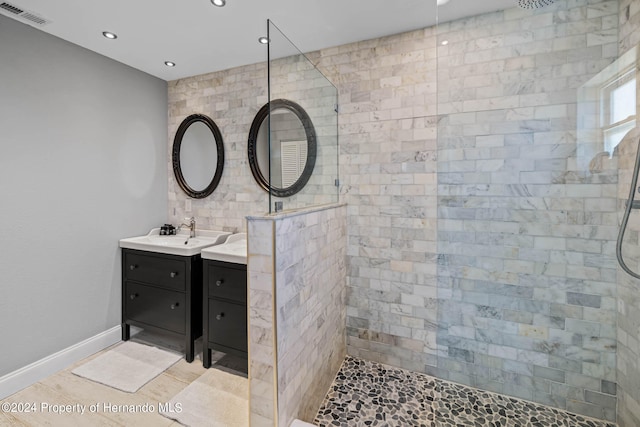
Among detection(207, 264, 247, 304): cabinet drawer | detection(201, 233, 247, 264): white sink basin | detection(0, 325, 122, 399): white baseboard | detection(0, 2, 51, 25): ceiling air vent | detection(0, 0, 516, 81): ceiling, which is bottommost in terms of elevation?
detection(0, 325, 122, 399): white baseboard

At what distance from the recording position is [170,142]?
3092 mm

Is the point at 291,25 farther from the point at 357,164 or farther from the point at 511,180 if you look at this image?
the point at 511,180

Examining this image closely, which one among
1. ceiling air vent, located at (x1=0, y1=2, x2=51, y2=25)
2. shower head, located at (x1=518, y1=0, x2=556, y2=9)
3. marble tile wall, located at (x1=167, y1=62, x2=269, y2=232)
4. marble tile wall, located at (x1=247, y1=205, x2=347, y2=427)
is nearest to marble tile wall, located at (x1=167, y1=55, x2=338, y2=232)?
marble tile wall, located at (x1=167, y1=62, x2=269, y2=232)

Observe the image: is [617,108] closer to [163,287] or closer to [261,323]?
[261,323]

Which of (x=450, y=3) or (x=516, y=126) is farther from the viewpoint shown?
(x=450, y=3)

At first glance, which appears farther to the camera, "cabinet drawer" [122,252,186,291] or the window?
"cabinet drawer" [122,252,186,291]

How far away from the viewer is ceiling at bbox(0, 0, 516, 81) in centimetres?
181

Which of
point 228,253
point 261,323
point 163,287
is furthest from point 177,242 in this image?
point 261,323

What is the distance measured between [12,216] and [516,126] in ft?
11.2

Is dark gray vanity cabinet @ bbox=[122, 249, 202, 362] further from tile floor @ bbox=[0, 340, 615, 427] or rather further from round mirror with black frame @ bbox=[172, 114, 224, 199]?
round mirror with black frame @ bbox=[172, 114, 224, 199]

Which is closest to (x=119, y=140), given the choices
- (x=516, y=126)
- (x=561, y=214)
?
(x=516, y=126)

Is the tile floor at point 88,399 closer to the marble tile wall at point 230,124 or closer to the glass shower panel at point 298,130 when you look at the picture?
the marble tile wall at point 230,124

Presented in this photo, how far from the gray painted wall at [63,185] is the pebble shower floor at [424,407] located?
216 centimetres

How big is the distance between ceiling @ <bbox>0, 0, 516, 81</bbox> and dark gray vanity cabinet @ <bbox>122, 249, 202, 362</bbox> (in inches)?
69.9
